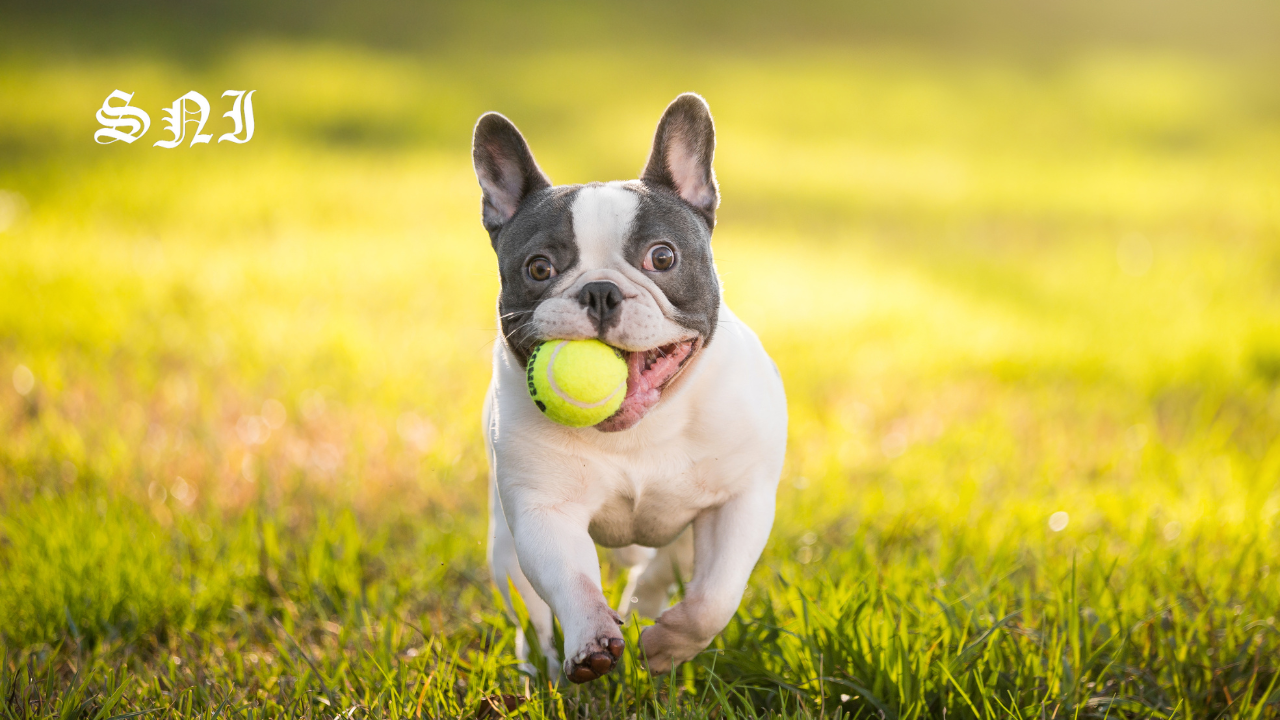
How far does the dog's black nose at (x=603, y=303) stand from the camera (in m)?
2.76

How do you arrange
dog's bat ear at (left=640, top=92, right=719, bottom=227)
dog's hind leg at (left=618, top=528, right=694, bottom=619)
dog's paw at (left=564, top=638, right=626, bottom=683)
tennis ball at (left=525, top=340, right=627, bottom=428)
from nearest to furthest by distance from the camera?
1. dog's paw at (left=564, top=638, right=626, bottom=683)
2. tennis ball at (left=525, top=340, right=627, bottom=428)
3. dog's bat ear at (left=640, top=92, right=719, bottom=227)
4. dog's hind leg at (left=618, top=528, right=694, bottom=619)

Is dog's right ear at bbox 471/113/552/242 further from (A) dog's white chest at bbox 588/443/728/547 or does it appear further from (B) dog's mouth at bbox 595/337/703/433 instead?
(A) dog's white chest at bbox 588/443/728/547

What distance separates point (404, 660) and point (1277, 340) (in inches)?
238

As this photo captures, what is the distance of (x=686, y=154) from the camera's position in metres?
3.28

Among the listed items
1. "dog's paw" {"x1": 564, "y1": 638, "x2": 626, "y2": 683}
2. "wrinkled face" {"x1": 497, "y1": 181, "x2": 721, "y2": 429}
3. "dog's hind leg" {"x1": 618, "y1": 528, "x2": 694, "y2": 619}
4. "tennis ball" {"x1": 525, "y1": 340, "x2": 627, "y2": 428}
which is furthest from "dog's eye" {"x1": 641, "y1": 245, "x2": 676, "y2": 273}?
"dog's paw" {"x1": 564, "y1": 638, "x2": 626, "y2": 683}

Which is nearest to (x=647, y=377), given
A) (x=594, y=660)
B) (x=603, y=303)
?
(x=603, y=303)

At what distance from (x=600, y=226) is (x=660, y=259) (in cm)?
19

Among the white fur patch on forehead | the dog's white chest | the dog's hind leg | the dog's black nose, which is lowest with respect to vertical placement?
the dog's hind leg

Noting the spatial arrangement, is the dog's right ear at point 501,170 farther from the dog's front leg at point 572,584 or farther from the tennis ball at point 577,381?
the dog's front leg at point 572,584

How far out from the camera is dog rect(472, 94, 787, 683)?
9.13 feet

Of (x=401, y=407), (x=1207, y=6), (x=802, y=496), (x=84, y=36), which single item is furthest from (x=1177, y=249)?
(x=84, y=36)

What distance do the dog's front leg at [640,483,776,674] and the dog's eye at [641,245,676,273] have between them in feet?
2.28

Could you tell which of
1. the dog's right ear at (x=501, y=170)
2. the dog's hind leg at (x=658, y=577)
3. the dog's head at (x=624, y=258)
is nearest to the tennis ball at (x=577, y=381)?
the dog's head at (x=624, y=258)

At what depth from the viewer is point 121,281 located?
26.0ft
